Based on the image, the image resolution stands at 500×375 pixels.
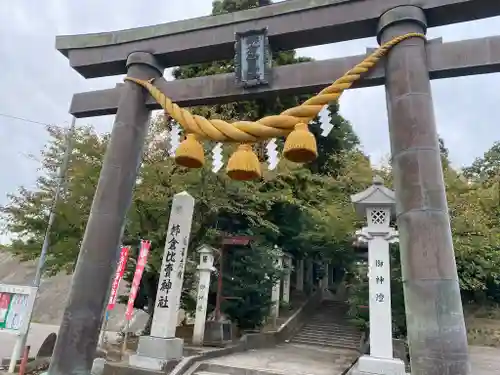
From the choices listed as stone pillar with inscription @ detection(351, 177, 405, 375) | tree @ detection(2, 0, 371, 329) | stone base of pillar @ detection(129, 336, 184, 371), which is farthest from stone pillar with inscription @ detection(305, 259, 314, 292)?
stone base of pillar @ detection(129, 336, 184, 371)

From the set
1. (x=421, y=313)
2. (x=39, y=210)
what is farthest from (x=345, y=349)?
(x=421, y=313)

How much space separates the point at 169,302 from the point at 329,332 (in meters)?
9.30

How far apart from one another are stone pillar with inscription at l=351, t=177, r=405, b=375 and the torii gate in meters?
4.78

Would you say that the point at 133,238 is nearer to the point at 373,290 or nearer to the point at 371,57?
the point at 373,290

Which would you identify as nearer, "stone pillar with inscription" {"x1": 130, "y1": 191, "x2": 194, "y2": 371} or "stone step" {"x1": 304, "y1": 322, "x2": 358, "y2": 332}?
"stone pillar with inscription" {"x1": 130, "y1": 191, "x2": 194, "y2": 371}

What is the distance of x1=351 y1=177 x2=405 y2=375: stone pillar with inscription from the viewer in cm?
765

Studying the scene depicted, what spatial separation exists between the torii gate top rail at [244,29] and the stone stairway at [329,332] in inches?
475

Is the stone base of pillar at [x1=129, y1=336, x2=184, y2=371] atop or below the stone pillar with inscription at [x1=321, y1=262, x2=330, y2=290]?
below

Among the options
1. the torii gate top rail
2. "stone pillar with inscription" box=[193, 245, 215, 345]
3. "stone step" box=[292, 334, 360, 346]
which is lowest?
"stone step" box=[292, 334, 360, 346]

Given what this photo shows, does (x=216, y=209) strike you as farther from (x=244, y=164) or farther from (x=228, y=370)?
(x=244, y=164)

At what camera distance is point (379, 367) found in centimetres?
734

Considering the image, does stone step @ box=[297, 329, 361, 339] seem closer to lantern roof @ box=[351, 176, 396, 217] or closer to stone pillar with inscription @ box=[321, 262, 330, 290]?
stone pillar with inscription @ box=[321, 262, 330, 290]

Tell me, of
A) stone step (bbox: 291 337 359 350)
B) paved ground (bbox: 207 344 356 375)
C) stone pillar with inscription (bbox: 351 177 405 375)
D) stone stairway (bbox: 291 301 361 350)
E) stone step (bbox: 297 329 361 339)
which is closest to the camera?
stone pillar with inscription (bbox: 351 177 405 375)

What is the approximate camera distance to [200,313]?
1139 cm
